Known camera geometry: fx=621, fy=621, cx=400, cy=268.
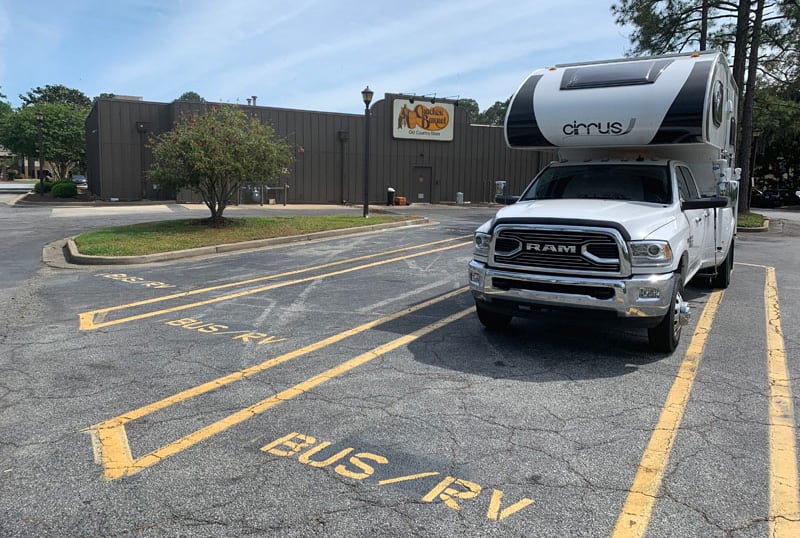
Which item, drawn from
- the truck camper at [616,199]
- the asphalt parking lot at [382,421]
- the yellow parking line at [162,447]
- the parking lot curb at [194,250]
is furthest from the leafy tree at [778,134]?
the yellow parking line at [162,447]

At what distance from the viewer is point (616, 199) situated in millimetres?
6914

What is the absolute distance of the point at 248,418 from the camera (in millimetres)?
4480

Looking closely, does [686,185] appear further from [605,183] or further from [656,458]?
[656,458]

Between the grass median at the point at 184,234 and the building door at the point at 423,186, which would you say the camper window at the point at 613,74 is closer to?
the grass median at the point at 184,234

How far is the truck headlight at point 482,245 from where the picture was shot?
6344 millimetres

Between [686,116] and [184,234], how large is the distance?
37.8 ft

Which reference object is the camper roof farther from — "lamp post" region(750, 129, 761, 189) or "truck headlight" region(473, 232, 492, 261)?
"lamp post" region(750, 129, 761, 189)

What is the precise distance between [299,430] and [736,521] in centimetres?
266

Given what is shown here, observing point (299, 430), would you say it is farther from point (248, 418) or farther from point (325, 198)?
point (325, 198)

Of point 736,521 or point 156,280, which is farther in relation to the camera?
point 156,280

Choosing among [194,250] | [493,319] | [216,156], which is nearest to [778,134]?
[216,156]

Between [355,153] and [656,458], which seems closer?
[656,458]

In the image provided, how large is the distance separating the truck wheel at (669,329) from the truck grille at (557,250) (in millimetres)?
751

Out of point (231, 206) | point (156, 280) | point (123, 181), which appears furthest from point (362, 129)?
point (156, 280)
